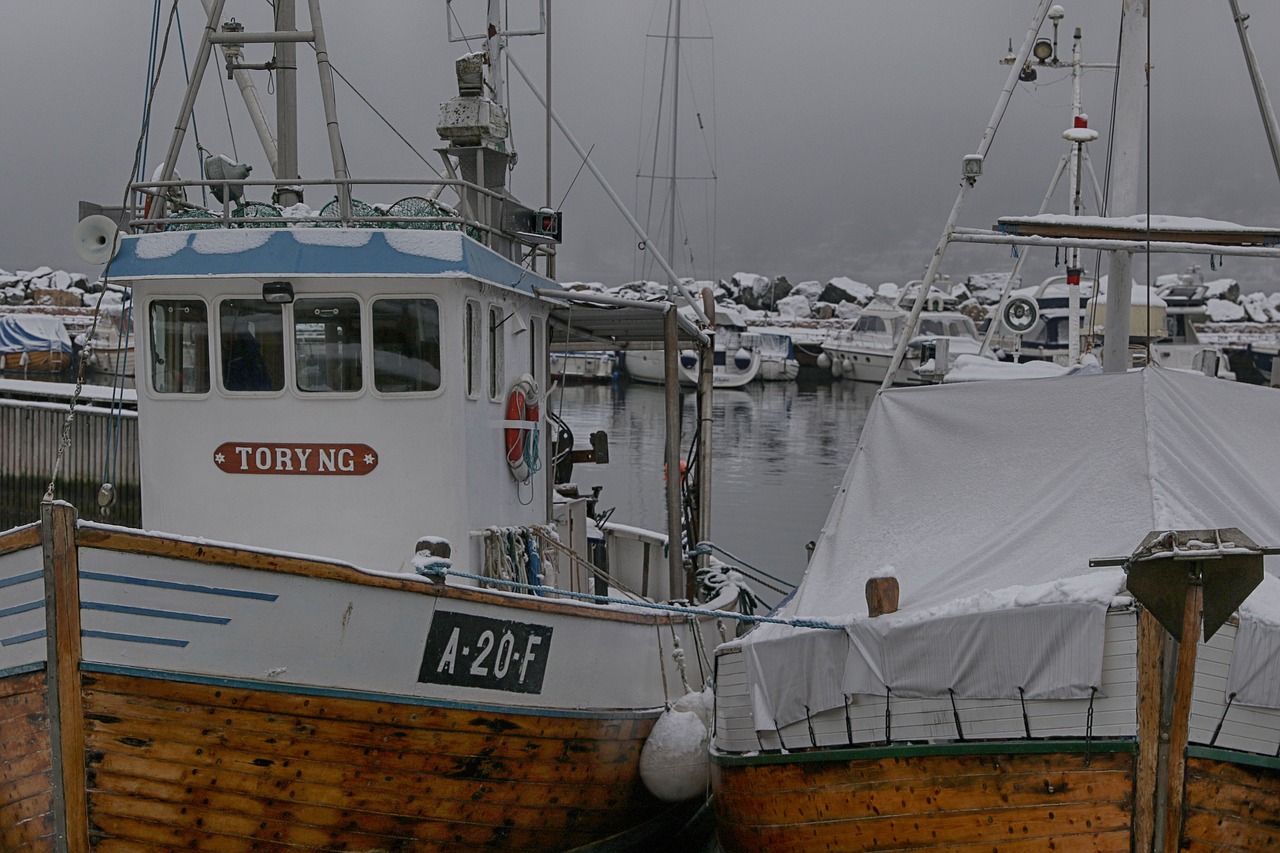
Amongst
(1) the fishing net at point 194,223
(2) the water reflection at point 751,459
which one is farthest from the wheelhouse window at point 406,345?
(2) the water reflection at point 751,459

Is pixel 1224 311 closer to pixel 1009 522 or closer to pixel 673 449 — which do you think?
pixel 673 449

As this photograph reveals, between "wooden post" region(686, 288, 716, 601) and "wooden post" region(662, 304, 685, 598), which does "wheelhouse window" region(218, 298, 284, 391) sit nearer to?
"wooden post" region(662, 304, 685, 598)

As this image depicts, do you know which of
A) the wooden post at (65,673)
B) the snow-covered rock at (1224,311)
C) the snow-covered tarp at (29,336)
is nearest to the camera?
the wooden post at (65,673)

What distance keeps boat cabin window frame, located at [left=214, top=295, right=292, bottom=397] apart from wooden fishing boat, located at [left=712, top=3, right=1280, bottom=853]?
10.5 feet

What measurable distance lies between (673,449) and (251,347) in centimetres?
372

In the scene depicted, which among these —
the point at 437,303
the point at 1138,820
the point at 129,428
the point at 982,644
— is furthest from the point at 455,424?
the point at 129,428

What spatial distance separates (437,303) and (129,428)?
44.5ft

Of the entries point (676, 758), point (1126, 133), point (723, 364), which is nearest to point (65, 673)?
point (676, 758)

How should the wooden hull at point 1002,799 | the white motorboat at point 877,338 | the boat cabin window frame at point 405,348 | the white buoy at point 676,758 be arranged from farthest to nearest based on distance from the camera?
the white motorboat at point 877,338 < the white buoy at point 676,758 < the boat cabin window frame at point 405,348 < the wooden hull at point 1002,799

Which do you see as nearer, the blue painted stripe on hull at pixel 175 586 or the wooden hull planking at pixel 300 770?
the blue painted stripe on hull at pixel 175 586

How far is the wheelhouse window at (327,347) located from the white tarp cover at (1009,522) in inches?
115

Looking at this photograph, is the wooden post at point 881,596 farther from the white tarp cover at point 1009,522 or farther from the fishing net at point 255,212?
the fishing net at point 255,212

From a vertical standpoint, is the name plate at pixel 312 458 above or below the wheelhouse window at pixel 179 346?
below

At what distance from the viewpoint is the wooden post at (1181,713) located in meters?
5.40
